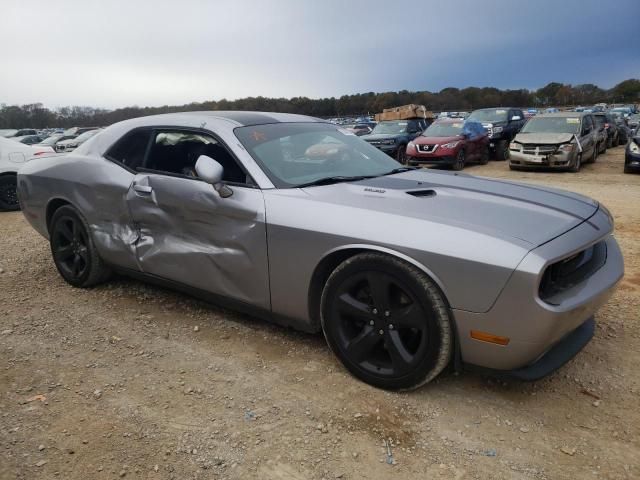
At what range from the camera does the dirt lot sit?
214 centimetres

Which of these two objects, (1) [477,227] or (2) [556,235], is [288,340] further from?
(2) [556,235]

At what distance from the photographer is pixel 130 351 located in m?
3.22

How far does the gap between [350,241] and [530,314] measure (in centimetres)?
94

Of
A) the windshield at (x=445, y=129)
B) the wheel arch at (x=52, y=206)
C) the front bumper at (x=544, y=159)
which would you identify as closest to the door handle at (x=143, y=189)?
the wheel arch at (x=52, y=206)

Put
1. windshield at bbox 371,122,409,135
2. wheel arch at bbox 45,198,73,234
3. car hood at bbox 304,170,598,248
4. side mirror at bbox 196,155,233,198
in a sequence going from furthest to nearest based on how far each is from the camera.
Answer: windshield at bbox 371,122,409,135
wheel arch at bbox 45,198,73,234
side mirror at bbox 196,155,233,198
car hood at bbox 304,170,598,248

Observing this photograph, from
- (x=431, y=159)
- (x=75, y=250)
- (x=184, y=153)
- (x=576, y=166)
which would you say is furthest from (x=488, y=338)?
(x=576, y=166)

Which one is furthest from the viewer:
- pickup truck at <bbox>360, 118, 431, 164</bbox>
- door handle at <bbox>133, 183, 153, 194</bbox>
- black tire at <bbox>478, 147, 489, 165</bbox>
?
pickup truck at <bbox>360, 118, 431, 164</bbox>

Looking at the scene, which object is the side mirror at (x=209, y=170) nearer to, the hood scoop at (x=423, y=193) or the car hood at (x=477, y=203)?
the car hood at (x=477, y=203)

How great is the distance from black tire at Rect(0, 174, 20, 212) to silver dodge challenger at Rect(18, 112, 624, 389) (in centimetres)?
564

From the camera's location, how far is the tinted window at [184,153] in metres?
3.24

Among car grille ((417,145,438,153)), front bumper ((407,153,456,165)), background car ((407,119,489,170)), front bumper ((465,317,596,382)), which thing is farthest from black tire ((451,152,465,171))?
front bumper ((465,317,596,382))

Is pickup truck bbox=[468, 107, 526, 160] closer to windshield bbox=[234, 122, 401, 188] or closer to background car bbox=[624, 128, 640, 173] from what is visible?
background car bbox=[624, 128, 640, 173]

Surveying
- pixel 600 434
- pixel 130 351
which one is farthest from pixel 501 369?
pixel 130 351

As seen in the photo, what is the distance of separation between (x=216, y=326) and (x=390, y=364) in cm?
Answer: 144
